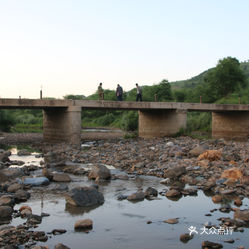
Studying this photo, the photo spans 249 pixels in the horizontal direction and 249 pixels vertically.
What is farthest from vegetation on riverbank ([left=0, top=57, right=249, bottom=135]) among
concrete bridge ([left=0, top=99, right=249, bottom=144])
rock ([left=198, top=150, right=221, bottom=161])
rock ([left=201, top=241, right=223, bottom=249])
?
rock ([left=201, top=241, right=223, bottom=249])

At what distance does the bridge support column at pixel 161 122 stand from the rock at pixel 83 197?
21678mm

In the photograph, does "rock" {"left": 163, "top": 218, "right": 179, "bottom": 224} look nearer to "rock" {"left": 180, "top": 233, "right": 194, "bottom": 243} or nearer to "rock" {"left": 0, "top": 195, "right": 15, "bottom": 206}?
"rock" {"left": 180, "top": 233, "right": 194, "bottom": 243}

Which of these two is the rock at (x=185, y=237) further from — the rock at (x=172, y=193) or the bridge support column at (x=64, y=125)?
the bridge support column at (x=64, y=125)

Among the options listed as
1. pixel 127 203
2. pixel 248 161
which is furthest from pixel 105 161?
pixel 127 203

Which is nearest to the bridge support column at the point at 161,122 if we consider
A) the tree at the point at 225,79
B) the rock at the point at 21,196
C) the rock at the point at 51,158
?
the rock at the point at 51,158

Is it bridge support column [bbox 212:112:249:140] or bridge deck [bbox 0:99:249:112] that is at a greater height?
bridge deck [bbox 0:99:249:112]

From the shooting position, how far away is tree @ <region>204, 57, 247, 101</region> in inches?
2427

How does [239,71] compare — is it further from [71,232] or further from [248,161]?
[71,232]

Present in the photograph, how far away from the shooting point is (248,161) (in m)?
14.8

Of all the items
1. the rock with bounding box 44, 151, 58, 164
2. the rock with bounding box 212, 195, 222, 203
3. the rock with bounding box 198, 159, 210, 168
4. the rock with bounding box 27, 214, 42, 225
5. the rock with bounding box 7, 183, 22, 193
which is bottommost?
the rock with bounding box 44, 151, 58, 164

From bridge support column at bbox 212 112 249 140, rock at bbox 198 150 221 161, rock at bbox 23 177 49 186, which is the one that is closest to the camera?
rock at bbox 23 177 49 186

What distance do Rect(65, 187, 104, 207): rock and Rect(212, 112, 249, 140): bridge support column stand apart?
1171 inches

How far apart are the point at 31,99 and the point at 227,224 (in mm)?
18664

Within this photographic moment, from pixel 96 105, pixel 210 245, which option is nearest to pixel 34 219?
pixel 210 245
